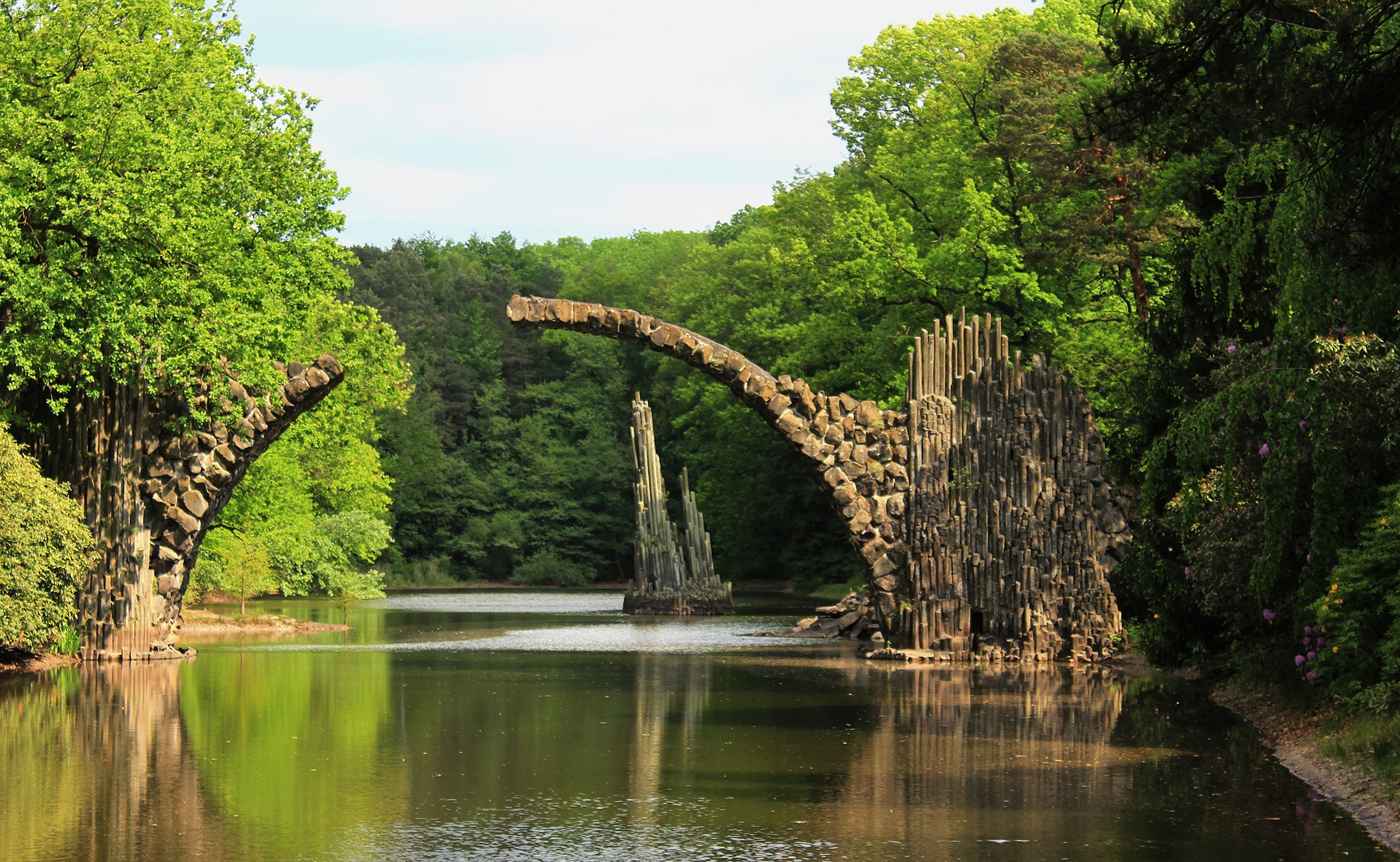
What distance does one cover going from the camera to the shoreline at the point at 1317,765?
9.23m

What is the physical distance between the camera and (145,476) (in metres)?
21.6

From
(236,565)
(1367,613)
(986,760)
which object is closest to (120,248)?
(986,760)

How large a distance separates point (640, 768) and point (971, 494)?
10.8 m

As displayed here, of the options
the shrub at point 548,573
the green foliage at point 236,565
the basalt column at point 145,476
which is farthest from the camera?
the shrub at point 548,573

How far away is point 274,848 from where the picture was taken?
812 cm

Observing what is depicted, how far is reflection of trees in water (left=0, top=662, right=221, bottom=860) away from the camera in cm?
821

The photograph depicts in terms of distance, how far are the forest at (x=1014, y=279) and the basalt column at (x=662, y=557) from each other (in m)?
5.80

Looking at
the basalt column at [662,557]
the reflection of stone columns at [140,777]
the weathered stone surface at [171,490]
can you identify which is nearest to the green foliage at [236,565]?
the weathered stone surface at [171,490]

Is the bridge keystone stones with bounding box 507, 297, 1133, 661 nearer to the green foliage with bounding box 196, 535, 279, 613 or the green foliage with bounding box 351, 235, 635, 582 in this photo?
the green foliage with bounding box 196, 535, 279, 613

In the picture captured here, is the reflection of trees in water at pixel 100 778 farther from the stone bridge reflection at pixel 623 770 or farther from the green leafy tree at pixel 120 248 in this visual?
the green leafy tree at pixel 120 248

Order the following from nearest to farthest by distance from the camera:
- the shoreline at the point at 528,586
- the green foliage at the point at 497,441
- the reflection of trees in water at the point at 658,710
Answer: the reflection of trees in water at the point at 658,710 < the shoreline at the point at 528,586 < the green foliage at the point at 497,441

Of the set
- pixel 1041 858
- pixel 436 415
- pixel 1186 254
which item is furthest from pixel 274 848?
pixel 436 415

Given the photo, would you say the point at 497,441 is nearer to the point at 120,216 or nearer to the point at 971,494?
the point at 971,494

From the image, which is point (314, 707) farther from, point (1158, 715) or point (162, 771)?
point (1158, 715)
